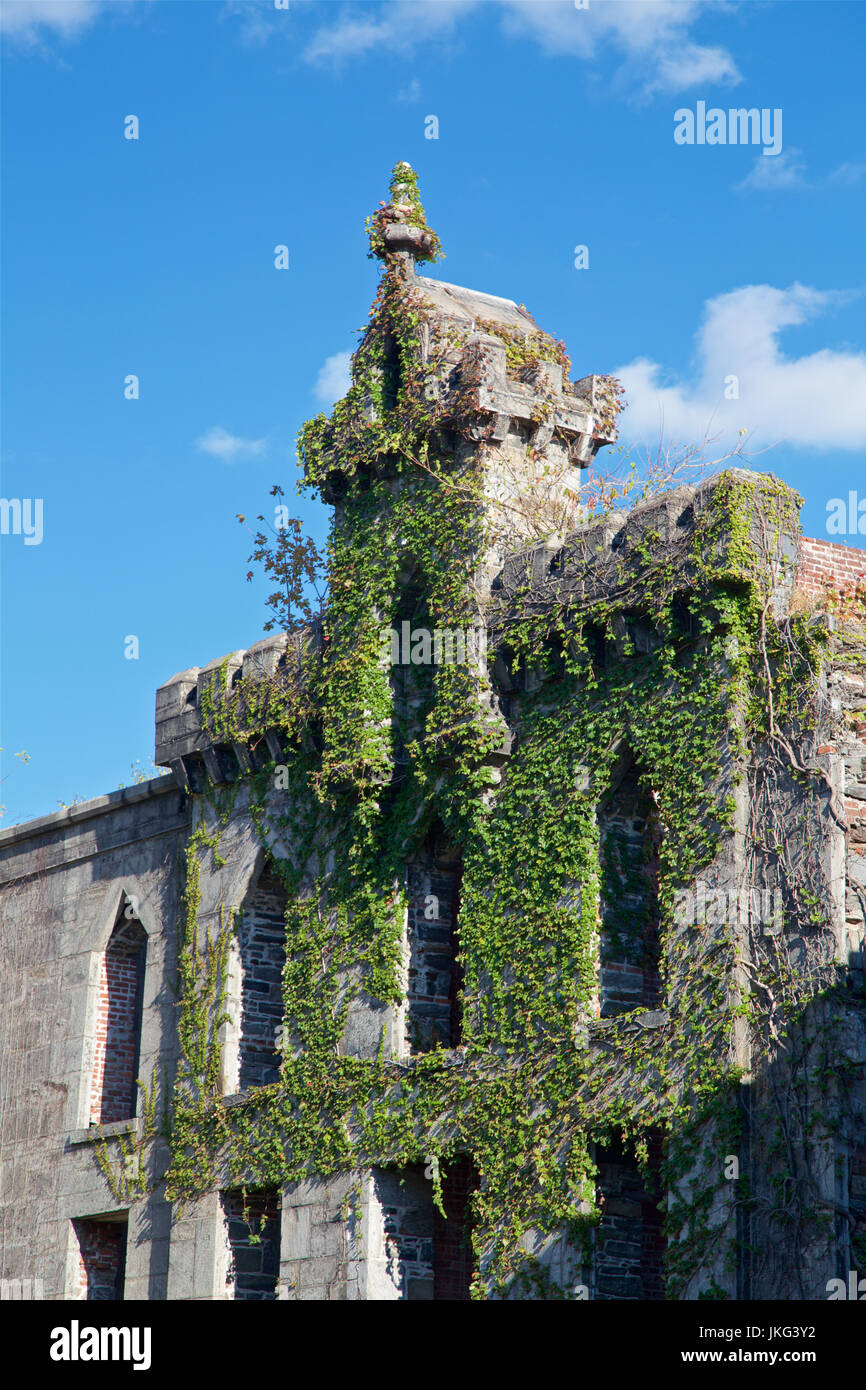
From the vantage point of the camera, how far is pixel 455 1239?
19.8m

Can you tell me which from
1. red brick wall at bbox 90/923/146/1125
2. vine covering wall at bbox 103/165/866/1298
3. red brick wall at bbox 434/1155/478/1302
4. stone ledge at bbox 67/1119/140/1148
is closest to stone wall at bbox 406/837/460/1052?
vine covering wall at bbox 103/165/866/1298

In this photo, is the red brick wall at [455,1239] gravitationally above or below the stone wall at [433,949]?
below

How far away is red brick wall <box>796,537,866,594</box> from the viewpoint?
17.6 m

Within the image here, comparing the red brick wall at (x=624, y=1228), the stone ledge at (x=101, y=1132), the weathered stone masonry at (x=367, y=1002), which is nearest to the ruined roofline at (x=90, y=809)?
the weathered stone masonry at (x=367, y=1002)

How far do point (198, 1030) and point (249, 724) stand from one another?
10.8ft

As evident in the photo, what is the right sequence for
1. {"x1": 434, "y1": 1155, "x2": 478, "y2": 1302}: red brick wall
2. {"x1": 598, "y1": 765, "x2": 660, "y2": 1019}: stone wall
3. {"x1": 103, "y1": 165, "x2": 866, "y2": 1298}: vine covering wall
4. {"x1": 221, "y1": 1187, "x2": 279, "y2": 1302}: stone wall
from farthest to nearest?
{"x1": 221, "y1": 1187, "x2": 279, "y2": 1302}: stone wall < {"x1": 434, "y1": 1155, "x2": 478, "y2": 1302}: red brick wall < {"x1": 598, "y1": 765, "x2": 660, "y2": 1019}: stone wall < {"x1": 103, "y1": 165, "x2": 866, "y2": 1298}: vine covering wall

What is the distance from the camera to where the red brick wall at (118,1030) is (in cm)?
2347

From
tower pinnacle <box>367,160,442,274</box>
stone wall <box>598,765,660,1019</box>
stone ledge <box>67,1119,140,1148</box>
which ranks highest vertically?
tower pinnacle <box>367,160,442,274</box>

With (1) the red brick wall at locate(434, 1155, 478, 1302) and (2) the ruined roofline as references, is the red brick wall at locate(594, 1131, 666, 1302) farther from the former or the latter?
(2) the ruined roofline

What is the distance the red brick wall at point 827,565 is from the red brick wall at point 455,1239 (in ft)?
21.3

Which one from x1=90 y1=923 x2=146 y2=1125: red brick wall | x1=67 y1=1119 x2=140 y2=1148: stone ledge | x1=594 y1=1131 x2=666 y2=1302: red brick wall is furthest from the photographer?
x1=90 y1=923 x2=146 y2=1125: red brick wall

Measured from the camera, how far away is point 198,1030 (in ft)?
71.4

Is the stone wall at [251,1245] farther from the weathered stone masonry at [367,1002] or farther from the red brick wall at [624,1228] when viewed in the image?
the red brick wall at [624,1228]

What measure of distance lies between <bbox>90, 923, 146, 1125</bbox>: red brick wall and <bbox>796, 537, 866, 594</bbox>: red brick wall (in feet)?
32.8
